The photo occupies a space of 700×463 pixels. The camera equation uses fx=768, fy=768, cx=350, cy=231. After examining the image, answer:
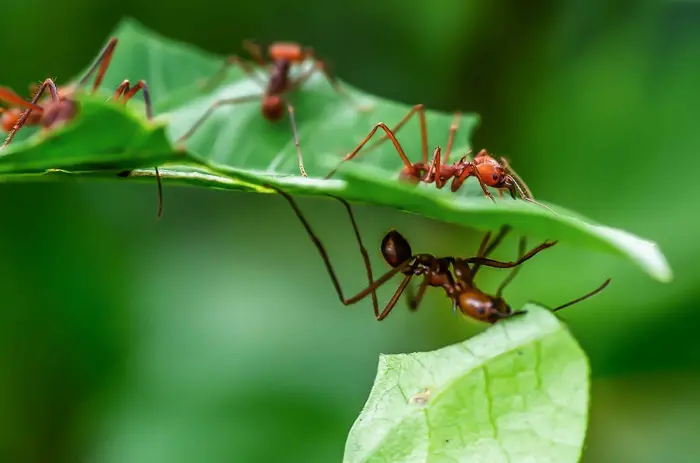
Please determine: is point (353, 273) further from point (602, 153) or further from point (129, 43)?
point (129, 43)

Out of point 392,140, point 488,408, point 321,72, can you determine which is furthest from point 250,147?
point 488,408

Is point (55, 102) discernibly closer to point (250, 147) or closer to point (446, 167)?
point (250, 147)

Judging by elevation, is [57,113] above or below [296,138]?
above

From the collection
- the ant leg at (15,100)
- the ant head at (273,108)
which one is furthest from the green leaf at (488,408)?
the ant leg at (15,100)

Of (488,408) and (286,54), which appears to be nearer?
(488,408)

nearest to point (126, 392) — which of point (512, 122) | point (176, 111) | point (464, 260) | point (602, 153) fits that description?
point (176, 111)

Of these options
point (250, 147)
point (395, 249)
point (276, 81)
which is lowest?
point (395, 249)

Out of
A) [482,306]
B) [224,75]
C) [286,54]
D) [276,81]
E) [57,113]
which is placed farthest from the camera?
[286,54]
